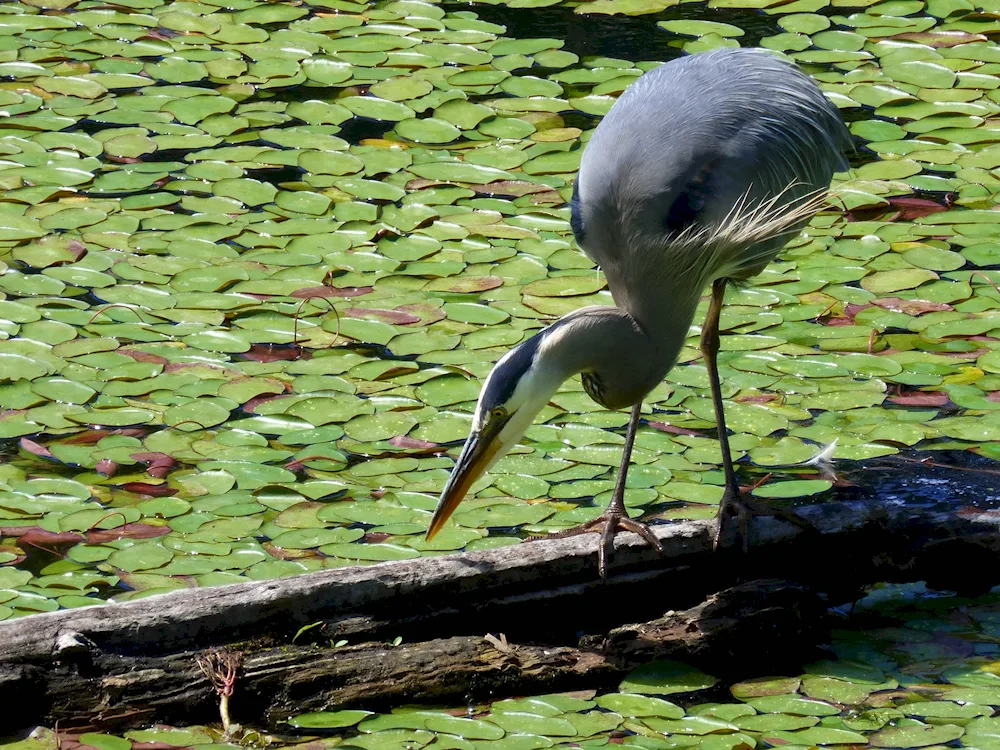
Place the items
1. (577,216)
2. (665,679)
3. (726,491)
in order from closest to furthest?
(665,679) < (726,491) < (577,216)

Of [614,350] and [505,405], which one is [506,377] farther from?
[614,350]

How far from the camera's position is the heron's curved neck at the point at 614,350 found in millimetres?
3105

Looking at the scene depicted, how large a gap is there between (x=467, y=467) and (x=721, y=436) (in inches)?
31.9

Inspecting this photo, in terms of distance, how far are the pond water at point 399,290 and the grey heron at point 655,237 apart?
0.98ft

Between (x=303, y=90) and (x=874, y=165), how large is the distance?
2.30 metres

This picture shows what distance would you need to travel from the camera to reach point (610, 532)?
3201 millimetres

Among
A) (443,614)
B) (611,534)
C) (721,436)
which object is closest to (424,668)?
(443,614)

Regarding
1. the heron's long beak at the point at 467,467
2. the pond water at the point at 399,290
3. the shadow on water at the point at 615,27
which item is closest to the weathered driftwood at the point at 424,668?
the pond water at the point at 399,290

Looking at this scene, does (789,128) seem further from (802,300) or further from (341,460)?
(341,460)

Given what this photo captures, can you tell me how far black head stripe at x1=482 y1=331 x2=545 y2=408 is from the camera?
297 cm

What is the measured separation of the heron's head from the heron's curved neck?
21 mm

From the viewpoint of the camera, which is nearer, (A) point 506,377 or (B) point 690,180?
(A) point 506,377

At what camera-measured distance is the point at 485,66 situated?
608 cm

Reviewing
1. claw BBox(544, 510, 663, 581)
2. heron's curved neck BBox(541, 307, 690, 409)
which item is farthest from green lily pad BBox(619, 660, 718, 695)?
heron's curved neck BBox(541, 307, 690, 409)
